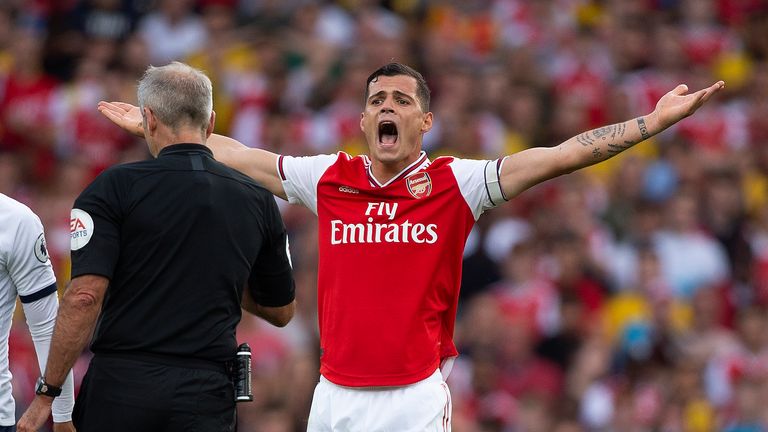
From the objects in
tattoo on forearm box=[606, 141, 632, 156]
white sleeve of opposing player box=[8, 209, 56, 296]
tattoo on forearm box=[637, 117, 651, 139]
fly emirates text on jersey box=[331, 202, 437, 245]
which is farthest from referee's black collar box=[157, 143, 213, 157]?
tattoo on forearm box=[637, 117, 651, 139]

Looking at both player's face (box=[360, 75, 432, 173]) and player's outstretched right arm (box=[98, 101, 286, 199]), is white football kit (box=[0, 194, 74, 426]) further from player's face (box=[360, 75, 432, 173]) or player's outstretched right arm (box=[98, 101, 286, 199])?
player's face (box=[360, 75, 432, 173])

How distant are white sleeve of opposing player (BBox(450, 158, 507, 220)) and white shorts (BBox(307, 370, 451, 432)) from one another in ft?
2.70

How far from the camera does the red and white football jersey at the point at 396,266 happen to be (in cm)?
650

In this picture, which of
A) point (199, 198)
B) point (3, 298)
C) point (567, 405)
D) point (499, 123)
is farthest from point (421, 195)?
point (499, 123)

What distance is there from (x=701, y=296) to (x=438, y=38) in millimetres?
4364

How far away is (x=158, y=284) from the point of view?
575 cm

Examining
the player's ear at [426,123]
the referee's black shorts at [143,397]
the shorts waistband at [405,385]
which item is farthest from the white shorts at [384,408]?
the player's ear at [426,123]

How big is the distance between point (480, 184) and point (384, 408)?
110cm

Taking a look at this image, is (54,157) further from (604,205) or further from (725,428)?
A: (725,428)

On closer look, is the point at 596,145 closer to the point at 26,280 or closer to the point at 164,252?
the point at 164,252

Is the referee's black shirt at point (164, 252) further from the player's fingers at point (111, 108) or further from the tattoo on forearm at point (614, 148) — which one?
the tattoo on forearm at point (614, 148)

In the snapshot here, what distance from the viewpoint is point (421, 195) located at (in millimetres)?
6684

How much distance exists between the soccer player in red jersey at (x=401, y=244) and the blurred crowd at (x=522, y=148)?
3542mm

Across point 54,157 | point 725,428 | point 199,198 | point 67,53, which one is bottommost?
point 725,428
